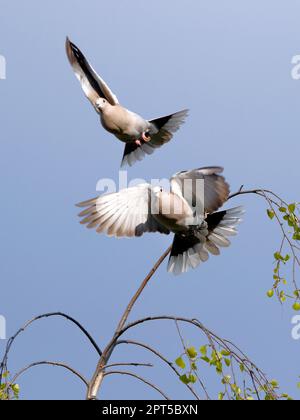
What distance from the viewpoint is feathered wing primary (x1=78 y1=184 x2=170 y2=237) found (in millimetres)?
2631

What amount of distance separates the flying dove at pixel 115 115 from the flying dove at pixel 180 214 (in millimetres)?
465

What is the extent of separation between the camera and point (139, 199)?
2.73 m

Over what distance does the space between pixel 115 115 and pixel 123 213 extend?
545mm

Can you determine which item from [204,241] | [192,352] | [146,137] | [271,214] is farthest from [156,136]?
[192,352]

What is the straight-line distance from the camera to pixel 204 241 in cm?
287

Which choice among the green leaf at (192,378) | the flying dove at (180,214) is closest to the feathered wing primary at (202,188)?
the flying dove at (180,214)

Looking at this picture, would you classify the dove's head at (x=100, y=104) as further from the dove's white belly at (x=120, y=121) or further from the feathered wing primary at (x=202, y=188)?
the feathered wing primary at (x=202, y=188)

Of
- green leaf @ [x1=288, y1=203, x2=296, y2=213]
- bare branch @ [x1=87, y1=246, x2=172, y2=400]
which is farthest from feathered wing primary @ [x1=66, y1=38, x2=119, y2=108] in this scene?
green leaf @ [x1=288, y1=203, x2=296, y2=213]
